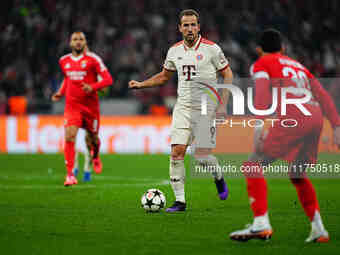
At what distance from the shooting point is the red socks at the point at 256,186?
19.5 feet

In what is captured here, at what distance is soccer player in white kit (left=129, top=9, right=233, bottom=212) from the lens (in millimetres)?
8523

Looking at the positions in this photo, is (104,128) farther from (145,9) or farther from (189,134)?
(189,134)

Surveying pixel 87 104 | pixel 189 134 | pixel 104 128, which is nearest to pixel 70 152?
pixel 87 104

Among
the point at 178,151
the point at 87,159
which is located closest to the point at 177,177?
the point at 178,151

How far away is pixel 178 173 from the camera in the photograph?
8547 millimetres

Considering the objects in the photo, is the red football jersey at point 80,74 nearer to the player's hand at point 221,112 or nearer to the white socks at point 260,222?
the player's hand at point 221,112

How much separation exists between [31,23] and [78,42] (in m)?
12.9

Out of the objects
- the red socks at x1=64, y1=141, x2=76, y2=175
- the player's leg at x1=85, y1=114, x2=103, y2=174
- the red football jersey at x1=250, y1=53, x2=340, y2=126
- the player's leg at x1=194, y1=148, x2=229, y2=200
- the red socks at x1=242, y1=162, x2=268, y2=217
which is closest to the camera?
the red football jersey at x1=250, y1=53, x2=340, y2=126

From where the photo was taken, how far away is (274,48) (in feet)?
19.6

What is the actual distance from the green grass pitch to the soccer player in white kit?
21.1 inches

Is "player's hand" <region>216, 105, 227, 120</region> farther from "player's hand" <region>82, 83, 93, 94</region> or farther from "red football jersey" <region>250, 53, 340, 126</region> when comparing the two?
"player's hand" <region>82, 83, 93, 94</region>

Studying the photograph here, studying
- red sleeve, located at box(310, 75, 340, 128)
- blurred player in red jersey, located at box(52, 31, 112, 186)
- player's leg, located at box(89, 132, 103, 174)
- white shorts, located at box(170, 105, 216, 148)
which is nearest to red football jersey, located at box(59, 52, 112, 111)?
blurred player in red jersey, located at box(52, 31, 112, 186)

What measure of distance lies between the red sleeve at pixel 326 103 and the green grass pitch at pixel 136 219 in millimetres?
1035

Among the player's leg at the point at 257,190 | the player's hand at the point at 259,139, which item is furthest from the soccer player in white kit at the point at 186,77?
the player's leg at the point at 257,190
